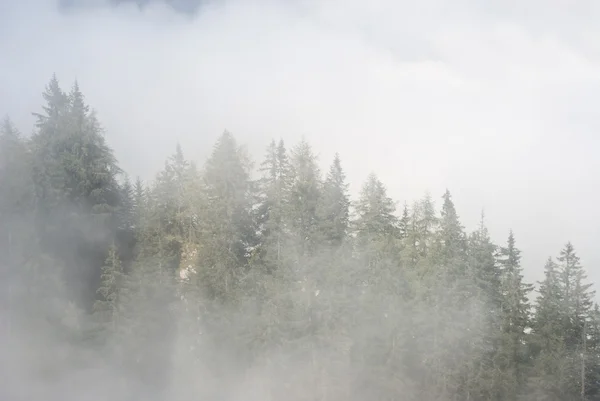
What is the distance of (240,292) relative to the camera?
42.4 m

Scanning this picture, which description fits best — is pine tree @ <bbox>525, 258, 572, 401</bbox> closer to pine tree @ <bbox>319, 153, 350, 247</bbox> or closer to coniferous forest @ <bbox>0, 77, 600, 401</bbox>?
coniferous forest @ <bbox>0, 77, 600, 401</bbox>

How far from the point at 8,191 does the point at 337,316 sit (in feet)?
62.4

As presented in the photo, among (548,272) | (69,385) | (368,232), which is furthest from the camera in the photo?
(548,272)

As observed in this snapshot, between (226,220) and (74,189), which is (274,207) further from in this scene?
(74,189)

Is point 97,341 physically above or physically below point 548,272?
below

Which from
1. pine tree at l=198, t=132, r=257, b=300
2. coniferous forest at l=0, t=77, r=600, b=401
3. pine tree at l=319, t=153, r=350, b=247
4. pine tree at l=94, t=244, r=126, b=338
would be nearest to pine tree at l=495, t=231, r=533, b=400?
coniferous forest at l=0, t=77, r=600, b=401

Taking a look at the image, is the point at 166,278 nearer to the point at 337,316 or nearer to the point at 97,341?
the point at 97,341

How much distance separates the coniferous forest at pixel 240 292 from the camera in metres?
37.2

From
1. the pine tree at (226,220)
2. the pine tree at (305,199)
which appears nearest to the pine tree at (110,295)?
the pine tree at (226,220)

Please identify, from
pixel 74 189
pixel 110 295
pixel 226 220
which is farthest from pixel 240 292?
pixel 74 189

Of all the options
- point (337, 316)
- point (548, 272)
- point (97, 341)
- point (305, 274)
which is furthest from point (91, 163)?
point (548, 272)

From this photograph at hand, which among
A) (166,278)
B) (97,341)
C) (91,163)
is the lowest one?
(97,341)

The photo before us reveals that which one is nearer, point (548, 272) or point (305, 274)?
point (305, 274)

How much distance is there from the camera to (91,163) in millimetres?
41344
